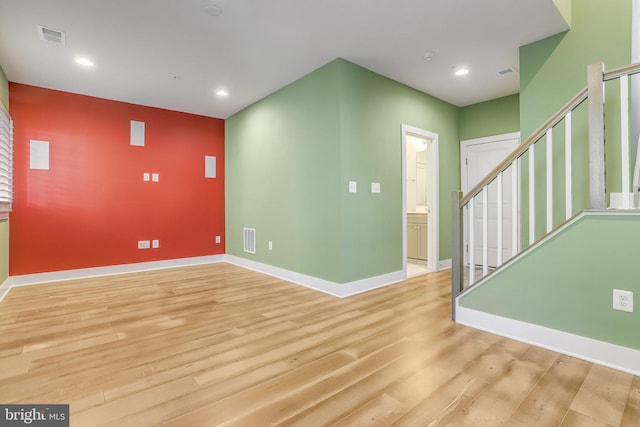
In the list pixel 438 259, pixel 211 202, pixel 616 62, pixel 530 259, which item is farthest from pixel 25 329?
pixel 616 62

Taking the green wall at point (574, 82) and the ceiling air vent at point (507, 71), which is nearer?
the green wall at point (574, 82)

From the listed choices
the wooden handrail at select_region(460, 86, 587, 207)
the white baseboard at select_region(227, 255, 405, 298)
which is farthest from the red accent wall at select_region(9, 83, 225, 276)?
the wooden handrail at select_region(460, 86, 587, 207)

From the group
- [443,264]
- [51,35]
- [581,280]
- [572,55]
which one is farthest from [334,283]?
[51,35]

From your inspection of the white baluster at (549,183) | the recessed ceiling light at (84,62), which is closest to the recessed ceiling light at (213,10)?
the recessed ceiling light at (84,62)

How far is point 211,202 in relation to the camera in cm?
581

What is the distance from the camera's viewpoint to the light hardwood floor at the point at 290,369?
1548 millimetres

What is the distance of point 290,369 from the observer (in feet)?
6.46

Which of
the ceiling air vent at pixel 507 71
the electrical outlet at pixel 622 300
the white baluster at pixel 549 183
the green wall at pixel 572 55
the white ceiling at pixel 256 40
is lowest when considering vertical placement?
the electrical outlet at pixel 622 300

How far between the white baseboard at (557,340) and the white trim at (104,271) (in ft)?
14.7

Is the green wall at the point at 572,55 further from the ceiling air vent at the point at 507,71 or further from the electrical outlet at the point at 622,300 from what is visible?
the electrical outlet at the point at 622,300

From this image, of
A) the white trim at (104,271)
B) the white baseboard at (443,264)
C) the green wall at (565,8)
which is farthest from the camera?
the white baseboard at (443,264)

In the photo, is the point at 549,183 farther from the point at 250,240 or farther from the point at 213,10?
the point at 250,240

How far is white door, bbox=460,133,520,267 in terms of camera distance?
4.76 metres

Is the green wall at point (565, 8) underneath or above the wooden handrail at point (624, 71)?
above
